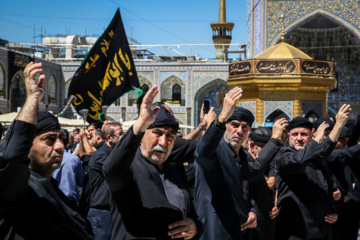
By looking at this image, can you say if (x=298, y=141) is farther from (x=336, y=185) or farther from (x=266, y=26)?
(x=266, y=26)

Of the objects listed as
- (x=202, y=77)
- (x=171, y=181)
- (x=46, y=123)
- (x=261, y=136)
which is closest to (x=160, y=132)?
(x=171, y=181)

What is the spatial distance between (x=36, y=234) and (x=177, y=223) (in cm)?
66

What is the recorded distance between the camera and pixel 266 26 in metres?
19.9

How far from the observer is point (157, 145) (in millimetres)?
2447

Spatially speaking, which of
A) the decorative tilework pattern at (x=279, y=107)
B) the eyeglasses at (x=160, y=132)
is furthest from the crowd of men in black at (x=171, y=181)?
the decorative tilework pattern at (x=279, y=107)

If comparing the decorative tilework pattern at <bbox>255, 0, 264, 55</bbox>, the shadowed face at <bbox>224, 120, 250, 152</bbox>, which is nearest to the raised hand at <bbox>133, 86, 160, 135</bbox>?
the shadowed face at <bbox>224, 120, 250, 152</bbox>

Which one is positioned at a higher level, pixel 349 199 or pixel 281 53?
pixel 281 53

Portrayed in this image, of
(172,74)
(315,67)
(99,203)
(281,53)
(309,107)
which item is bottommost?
(99,203)

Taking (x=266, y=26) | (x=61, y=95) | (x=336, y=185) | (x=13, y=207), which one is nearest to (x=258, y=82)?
(x=336, y=185)

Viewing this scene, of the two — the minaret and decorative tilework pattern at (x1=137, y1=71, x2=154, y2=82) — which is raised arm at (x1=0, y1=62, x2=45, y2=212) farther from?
the minaret

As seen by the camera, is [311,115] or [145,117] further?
[311,115]

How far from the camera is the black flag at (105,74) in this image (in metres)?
5.99

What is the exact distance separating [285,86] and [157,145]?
641 cm

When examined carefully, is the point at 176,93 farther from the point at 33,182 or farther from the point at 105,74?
the point at 33,182
